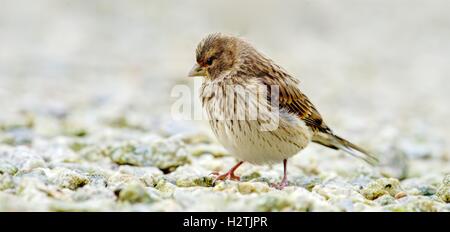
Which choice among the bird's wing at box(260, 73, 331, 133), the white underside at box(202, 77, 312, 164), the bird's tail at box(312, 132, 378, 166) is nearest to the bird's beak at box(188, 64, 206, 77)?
the white underside at box(202, 77, 312, 164)

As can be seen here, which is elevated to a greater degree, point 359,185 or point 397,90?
point 397,90

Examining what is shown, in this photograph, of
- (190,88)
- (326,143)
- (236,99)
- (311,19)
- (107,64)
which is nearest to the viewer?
(236,99)

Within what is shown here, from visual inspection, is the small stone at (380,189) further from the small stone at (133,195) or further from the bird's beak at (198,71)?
the small stone at (133,195)

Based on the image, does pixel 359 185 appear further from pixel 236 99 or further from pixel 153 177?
pixel 153 177

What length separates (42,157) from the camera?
21.2 feet

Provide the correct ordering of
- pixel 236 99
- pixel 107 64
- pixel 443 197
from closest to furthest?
1. pixel 443 197
2. pixel 236 99
3. pixel 107 64

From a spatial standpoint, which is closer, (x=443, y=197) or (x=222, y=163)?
(x=443, y=197)

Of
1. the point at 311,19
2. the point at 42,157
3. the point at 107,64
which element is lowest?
the point at 42,157

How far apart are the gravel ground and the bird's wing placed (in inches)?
18.4

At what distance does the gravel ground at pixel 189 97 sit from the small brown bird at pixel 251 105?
35 cm

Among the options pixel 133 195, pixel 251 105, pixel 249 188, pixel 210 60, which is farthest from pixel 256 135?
pixel 133 195

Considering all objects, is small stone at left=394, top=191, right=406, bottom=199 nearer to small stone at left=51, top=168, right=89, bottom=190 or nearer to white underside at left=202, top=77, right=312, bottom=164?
white underside at left=202, top=77, right=312, bottom=164
